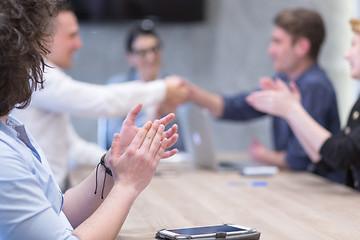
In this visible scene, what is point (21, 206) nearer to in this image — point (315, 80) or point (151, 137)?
point (151, 137)

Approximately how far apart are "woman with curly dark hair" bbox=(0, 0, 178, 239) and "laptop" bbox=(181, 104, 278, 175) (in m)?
1.35

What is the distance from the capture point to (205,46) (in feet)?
17.2

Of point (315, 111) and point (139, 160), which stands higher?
point (139, 160)

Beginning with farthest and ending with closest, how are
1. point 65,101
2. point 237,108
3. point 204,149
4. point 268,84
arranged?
point 237,108, point 204,149, point 268,84, point 65,101

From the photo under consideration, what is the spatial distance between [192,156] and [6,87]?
6.61ft

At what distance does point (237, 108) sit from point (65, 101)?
118 centimetres

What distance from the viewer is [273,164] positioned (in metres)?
2.98

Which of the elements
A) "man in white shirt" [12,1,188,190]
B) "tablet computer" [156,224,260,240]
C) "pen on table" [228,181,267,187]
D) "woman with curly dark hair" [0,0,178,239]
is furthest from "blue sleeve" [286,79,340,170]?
"woman with curly dark hair" [0,0,178,239]

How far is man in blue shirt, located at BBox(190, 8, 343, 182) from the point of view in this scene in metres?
2.90

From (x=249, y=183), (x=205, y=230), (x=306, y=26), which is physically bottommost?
(x=249, y=183)

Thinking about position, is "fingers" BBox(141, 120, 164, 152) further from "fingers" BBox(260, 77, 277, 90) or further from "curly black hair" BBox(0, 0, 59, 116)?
"fingers" BBox(260, 77, 277, 90)

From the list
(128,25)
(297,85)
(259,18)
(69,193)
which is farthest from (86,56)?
(69,193)

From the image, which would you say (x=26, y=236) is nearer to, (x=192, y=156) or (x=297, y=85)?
(x=192, y=156)

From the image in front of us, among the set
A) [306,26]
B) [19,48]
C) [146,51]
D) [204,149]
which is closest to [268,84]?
[204,149]
